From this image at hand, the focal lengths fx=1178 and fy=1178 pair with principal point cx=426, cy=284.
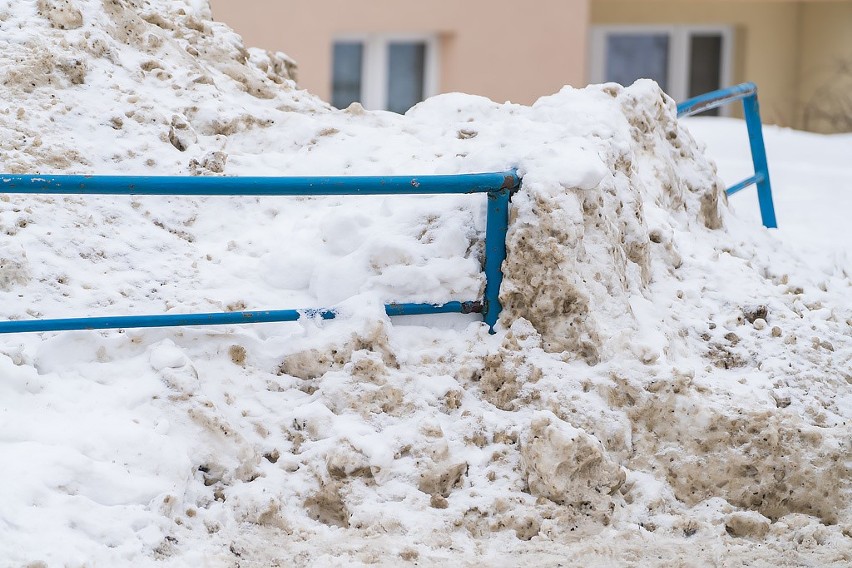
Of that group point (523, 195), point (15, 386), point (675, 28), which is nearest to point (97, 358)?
point (15, 386)

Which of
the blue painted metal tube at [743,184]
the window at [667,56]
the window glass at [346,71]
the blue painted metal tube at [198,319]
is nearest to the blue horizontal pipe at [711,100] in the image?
the blue painted metal tube at [743,184]

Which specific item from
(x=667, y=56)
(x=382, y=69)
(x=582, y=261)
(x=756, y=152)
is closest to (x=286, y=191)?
(x=582, y=261)

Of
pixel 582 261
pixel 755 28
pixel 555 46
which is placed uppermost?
pixel 755 28

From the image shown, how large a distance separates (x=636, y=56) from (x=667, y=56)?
0.40 meters

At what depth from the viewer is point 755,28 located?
1405cm

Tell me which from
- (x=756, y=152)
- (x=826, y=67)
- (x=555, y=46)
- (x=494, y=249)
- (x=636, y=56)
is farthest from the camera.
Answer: (x=636, y=56)

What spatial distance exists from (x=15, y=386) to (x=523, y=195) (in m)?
1.44

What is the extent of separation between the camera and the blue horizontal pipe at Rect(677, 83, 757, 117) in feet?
15.9

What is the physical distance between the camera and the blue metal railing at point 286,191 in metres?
2.83

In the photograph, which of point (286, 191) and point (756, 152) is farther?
point (756, 152)

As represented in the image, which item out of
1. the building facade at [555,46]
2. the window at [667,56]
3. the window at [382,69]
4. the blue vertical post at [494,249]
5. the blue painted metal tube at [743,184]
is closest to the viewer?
the blue vertical post at [494,249]

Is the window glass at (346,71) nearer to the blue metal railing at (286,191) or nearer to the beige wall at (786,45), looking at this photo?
the beige wall at (786,45)

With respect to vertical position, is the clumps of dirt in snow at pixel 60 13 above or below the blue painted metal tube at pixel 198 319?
above

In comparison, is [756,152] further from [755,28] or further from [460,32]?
[755,28]
